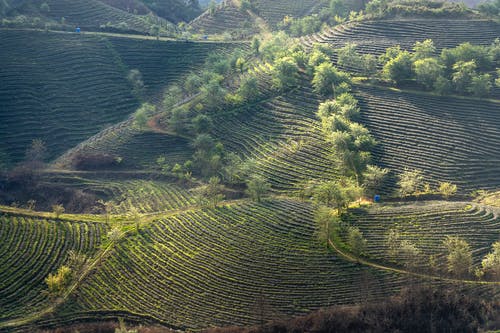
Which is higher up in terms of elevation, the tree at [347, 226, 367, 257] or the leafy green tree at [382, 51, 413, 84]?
the leafy green tree at [382, 51, 413, 84]

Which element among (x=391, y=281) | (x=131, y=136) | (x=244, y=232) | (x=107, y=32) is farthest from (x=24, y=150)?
(x=391, y=281)

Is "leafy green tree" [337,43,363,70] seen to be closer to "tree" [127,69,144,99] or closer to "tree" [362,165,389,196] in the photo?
"tree" [362,165,389,196]

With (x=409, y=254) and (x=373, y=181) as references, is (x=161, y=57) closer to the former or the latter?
(x=373, y=181)

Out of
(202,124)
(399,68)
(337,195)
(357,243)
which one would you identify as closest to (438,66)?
(399,68)

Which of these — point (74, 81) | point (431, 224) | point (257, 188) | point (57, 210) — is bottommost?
point (57, 210)

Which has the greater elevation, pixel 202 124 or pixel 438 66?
pixel 438 66

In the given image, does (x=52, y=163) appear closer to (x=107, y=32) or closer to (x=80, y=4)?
(x=107, y=32)

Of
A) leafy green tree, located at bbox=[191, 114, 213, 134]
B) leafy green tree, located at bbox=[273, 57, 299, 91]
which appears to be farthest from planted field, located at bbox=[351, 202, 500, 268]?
leafy green tree, located at bbox=[273, 57, 299, 91]
